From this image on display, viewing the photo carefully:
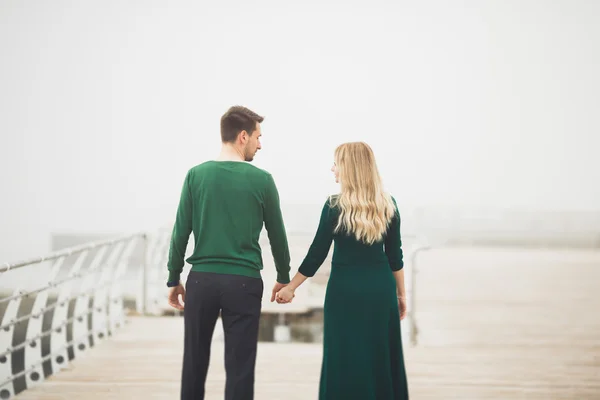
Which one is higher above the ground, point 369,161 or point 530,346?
point 369,161

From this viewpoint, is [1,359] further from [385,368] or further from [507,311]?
[507,311]

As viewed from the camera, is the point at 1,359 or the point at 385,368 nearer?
the point at 385,368

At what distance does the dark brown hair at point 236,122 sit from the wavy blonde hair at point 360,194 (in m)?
0.33

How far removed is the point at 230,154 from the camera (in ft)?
7.97

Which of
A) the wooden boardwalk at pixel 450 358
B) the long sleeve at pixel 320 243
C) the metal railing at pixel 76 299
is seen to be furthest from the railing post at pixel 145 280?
the long sleeve at pixel 320 243

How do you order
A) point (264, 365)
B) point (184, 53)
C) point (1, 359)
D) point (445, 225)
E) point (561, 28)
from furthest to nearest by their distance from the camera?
point (184, 53) < point (561, 28) < point (445, 225) < point (264, 365) < point (1, 359)

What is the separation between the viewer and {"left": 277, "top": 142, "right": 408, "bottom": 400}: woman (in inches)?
97.2

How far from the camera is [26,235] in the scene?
33250 mm

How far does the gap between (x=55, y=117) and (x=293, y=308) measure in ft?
158

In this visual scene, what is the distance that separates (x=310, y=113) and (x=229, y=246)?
33.1 meters

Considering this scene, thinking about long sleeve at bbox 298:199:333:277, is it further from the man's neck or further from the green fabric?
the man's neck

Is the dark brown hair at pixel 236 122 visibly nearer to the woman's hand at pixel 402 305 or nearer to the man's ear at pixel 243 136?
the man's ear at pixel 243 136

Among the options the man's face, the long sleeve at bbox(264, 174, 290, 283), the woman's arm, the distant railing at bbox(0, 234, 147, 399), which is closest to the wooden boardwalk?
the distant railing at bbox(0, 234, 147, 399)

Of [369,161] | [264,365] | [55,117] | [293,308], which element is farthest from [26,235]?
[369,161]
